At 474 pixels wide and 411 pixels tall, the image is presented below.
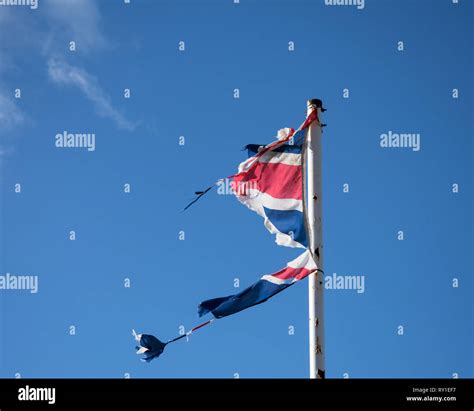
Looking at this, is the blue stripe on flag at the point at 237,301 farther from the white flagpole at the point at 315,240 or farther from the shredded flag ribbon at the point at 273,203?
the white flagpole at the point at 315,240

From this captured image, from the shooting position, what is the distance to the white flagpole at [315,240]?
18.8 metres

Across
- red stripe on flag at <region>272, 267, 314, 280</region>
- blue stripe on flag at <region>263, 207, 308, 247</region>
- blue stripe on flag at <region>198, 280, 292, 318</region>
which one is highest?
blue stripe on flag at <region>263, 207, 308, 247</region>

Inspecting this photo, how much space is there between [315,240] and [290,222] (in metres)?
0.76

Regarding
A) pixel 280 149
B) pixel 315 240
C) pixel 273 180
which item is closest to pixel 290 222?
pixel 315 240

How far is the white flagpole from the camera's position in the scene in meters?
18.8

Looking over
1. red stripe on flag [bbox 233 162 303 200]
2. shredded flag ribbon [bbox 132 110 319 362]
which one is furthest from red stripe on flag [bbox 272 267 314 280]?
red stripe on flag [bbox 233 162 303 200]

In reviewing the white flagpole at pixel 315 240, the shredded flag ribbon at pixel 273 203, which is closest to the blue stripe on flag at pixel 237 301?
the shredded flag ribbon at pixel 273 203

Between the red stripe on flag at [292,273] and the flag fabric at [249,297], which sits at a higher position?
the red stripe on flag at [292,273]

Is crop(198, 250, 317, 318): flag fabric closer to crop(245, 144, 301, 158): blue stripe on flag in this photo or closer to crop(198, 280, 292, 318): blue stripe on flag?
crop(198, 280, 292, 318): blue stripe on flag

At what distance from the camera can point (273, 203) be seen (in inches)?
825

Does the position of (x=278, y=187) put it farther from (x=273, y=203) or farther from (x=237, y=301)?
(x=237, y=301)

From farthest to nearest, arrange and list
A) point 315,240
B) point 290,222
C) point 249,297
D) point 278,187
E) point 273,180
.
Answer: point 273,180 → point 278,187 → point 249,297 → point 290,222 → point 315,240

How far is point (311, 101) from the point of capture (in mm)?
20656
